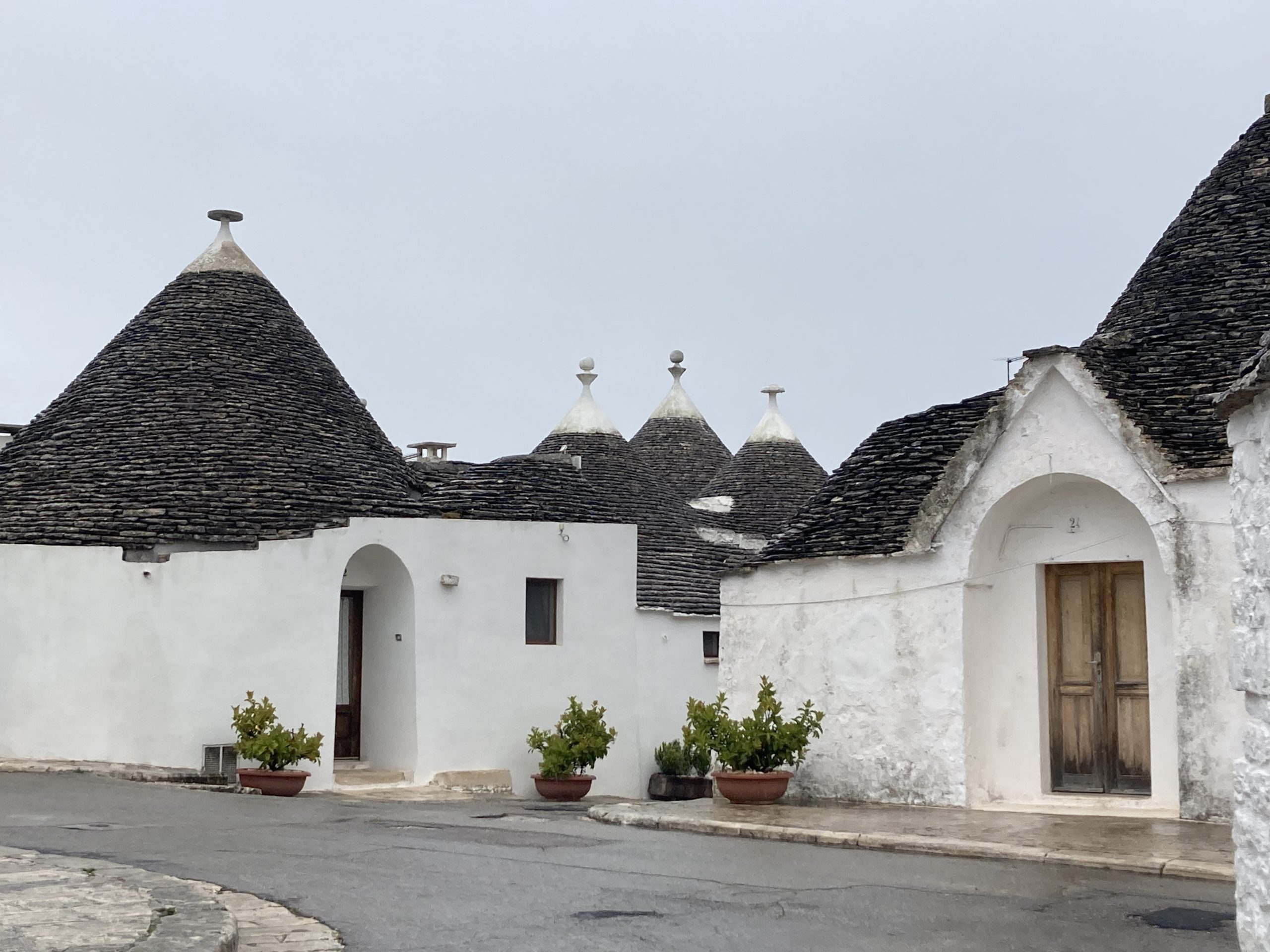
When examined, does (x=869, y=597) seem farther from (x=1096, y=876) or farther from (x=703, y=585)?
(x=703, y=585)

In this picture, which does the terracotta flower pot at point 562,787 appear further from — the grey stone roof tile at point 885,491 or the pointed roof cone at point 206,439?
the grey stone roof tile at point 885,491

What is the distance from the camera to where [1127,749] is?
13492 millimetres

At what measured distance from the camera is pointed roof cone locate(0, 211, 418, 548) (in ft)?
64.6

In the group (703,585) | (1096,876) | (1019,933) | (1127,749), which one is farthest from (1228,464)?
(703,585)

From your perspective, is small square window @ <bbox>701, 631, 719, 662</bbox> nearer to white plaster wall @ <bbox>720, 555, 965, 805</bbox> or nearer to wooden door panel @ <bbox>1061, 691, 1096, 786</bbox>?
white plaster wall @ <bbox>720, 555, 965, 805</bbox>

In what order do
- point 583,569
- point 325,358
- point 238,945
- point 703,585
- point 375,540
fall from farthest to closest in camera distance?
point 703,585, point 325,358, point 583,569, point 375,540, point 238,945

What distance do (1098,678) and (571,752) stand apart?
24.0 feet

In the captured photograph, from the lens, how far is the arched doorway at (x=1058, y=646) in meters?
13.5

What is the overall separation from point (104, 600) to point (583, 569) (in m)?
6.23

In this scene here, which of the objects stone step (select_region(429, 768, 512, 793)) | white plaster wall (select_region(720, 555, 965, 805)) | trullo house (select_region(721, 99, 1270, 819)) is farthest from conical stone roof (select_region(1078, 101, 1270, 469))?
stone step (select_region(429, 768, 512, 793))

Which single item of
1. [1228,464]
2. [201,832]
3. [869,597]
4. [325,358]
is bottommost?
[201,832]

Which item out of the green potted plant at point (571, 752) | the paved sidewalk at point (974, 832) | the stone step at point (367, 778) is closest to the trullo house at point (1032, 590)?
the paved sidewalk at point (974, 832)

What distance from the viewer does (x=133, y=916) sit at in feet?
22.2

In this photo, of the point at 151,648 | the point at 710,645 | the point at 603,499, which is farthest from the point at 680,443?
the point at 151,648
